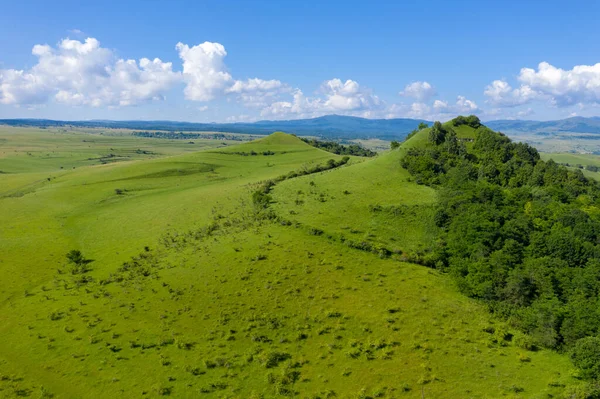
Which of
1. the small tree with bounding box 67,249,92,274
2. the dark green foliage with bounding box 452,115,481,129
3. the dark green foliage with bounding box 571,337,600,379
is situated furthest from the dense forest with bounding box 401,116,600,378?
the small tree with bounding box 67,249,92,274

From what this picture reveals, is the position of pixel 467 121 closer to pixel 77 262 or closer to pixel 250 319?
pixel 250 319

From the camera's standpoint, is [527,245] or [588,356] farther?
[527,245]

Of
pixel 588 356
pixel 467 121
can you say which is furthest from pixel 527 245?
pixel 467 121

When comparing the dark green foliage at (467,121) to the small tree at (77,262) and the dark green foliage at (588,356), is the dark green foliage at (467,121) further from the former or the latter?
the small tree at (77,262)

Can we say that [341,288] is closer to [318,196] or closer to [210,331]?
[210,331]

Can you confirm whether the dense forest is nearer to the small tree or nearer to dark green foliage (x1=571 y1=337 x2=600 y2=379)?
dark green foliage (x1=571 y1=337 x2=600 y2=379)

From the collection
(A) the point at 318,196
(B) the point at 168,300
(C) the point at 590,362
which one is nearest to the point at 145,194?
(A) the point at 318,196
